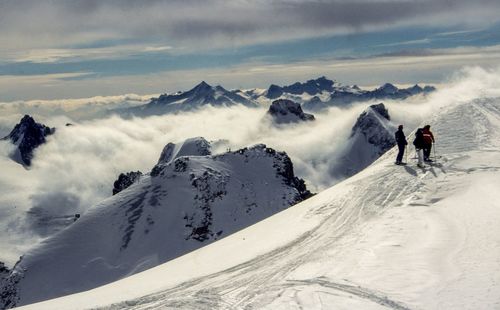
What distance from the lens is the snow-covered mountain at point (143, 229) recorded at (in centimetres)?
15625

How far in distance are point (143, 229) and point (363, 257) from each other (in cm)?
16524

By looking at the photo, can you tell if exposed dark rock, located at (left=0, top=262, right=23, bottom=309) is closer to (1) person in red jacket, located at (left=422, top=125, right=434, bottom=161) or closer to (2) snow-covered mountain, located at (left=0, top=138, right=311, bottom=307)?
(2) snow-covered mountain, located at (left=0, top=138, right=311, bottom=307)

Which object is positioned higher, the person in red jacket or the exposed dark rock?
the person in red jacket

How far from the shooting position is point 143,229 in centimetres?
17412

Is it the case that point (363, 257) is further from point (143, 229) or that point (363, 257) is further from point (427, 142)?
point (143, 229)

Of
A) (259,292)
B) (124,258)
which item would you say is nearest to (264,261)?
(259,292)

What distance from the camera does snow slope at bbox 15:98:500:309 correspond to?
42.8 feet

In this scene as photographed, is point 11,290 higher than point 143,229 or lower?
lower

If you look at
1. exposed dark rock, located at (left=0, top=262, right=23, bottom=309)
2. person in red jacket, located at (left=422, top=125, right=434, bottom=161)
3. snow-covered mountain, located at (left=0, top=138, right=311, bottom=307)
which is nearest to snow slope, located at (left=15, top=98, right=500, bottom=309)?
person in red jacket, located at (left=422, top=125, right=434, bottom=161)

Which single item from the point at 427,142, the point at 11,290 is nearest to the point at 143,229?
the point at 11,290

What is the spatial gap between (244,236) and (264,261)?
19.4 ft

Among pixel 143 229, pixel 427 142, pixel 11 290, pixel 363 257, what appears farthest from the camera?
pixel 143 229

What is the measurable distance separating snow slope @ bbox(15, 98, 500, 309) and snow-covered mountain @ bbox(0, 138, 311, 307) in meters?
141

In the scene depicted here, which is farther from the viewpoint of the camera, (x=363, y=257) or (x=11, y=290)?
(x=11, y=290)
